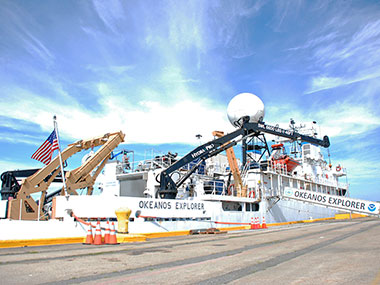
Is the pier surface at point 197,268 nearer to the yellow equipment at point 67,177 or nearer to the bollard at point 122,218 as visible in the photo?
the bollard at point 122,218

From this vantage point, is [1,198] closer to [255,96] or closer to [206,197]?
[206,197]

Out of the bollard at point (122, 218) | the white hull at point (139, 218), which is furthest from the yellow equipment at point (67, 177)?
the bollard at point (122, 218)

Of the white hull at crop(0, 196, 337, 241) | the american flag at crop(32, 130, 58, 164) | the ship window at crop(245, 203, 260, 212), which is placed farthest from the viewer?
the ship window at crop(245, 203, 260, 212)

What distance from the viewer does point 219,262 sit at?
24.1 ft

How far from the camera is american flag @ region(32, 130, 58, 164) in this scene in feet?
49.8

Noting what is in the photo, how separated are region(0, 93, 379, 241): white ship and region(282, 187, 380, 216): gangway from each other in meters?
0.08

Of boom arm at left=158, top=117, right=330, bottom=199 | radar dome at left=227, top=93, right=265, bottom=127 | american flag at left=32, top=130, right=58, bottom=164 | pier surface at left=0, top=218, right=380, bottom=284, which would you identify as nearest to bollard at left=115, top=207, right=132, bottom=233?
american flag at left=32, top=130, right=58, bottom=164

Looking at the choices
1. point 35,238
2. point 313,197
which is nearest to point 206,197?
point 35,238

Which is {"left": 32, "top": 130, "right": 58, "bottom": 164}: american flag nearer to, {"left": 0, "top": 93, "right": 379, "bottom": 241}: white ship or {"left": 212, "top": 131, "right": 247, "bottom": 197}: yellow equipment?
{"left": 0, "top": 93, "right": 379, "bottom": 241}: white ship

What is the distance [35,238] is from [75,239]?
61.7 inches

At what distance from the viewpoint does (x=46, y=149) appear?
15.3 m

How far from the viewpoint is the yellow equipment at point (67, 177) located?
15227 millimetres

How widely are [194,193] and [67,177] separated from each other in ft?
28.0

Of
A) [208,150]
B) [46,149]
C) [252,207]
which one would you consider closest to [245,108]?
[208,150]
